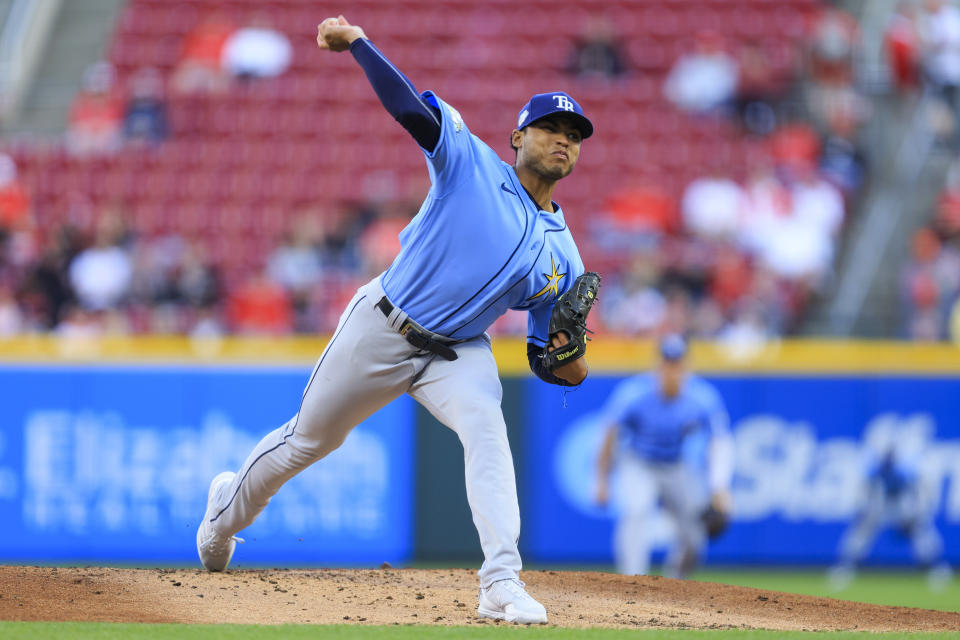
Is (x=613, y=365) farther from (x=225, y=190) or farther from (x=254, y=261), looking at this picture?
(x=225, y=190)

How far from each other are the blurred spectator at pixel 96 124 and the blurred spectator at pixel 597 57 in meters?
4.97

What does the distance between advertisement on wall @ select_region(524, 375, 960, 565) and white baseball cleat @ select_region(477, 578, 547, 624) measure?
605 centimetres

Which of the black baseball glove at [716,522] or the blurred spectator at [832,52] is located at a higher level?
the blurred spectator at [832,52]

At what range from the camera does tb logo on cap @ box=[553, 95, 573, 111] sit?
17.5 feet

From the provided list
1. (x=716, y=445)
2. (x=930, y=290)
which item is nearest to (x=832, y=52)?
(x=930, y=290)

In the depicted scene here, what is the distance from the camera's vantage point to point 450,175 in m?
5.29

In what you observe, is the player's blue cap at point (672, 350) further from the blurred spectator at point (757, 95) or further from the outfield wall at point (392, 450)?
the blurred spectator at point (757, 95)

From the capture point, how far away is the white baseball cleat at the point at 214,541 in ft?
19.9

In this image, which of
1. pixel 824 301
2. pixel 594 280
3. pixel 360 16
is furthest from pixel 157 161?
pixel 594 280

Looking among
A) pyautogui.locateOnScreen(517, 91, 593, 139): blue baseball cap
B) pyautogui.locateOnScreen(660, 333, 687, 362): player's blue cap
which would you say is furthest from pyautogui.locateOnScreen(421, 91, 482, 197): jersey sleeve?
pyautogui.locateOnScreen(660, 333, 687, 362): player's blue cap

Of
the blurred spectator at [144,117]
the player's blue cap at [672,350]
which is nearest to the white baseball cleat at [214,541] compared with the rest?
the player's blue cap at [672,350]

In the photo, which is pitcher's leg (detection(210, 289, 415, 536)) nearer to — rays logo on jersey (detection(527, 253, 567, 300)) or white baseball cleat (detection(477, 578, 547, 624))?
rays logo on jersey (detection(527, 253, 567, 300))

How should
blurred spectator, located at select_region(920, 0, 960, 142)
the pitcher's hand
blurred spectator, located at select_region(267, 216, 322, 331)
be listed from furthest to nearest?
blurred spectator, located at select_region(920, 0, 960, 142), blurred spectator, located at select_region(267, 216, 322, 331), the pitcher's hand

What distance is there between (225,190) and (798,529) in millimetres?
6662
